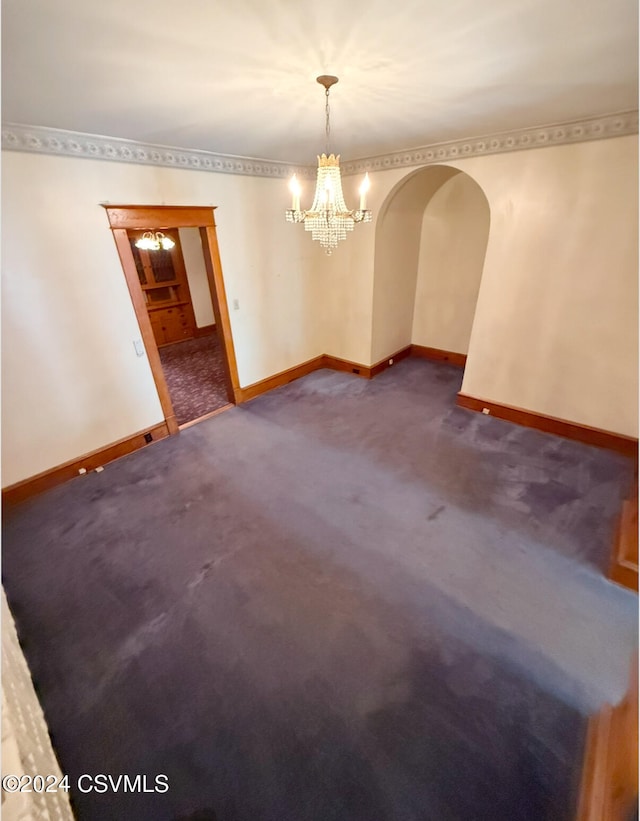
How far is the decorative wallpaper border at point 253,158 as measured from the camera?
2.22 m

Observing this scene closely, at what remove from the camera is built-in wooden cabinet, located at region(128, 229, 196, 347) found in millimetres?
6035

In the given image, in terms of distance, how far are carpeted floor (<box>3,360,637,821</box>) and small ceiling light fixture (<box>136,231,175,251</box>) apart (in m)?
3.81

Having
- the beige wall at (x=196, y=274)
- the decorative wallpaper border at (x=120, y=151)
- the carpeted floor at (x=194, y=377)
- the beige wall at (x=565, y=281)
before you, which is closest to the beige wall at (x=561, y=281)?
the beige wall at (x=565, y=281)

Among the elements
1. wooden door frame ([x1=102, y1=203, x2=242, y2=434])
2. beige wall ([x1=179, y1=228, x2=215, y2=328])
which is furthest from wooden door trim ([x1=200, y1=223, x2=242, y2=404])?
beige wall ([x1=179, y1=228, x2=215, y2=328])

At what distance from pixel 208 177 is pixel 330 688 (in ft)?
12.9

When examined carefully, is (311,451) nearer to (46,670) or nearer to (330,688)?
(330,688)

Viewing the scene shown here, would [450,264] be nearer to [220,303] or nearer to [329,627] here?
[220,303]

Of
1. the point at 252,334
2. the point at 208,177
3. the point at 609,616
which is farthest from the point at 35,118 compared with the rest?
the point at 609,616

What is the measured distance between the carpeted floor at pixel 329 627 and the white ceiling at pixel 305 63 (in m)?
Result: 2.48

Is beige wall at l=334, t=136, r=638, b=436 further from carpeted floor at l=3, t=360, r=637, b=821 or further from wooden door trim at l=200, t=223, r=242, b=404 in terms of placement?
wooden door trim at l=200, t=223, r=242, b=404

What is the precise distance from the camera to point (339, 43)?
1421mm

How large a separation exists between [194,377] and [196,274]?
291cm

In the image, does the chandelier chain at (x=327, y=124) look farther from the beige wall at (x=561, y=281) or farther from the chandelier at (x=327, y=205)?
the beige wall at (x=561, y=281)

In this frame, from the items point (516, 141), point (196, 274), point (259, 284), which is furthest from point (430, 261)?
point (196, 274)
